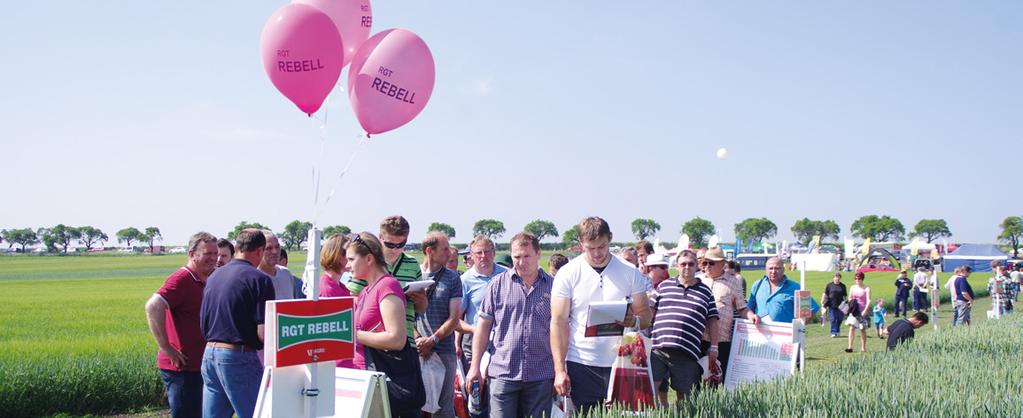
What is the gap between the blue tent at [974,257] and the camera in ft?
205

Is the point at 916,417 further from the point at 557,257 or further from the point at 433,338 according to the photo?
the point at 557,257

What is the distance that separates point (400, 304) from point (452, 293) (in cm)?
152

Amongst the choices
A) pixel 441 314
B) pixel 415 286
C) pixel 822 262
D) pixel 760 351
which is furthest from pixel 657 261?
pixel 822 262

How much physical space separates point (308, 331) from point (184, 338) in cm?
213

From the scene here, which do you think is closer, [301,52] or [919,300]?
[301,52]

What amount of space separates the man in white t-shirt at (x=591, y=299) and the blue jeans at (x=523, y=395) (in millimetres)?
128

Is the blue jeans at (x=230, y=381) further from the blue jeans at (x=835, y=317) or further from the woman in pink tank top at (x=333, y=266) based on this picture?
the blue jeans at (x=835, y=317)

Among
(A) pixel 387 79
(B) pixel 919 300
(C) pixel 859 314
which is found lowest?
(B) pixel 919 300

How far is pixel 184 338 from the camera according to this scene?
533cm

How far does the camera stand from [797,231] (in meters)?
167

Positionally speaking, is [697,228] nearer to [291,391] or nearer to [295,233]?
[295,233]

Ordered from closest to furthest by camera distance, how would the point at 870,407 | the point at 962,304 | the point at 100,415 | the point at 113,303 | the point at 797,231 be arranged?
the point at 870,407 → the point at 100,415 → the point at 962,304 → the point at 113,303 → the point at 797,231

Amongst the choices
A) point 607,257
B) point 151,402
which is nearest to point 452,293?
point 607,257

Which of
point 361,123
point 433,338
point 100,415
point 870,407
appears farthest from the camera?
point 100,415
